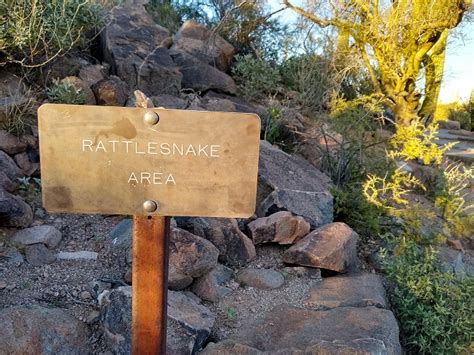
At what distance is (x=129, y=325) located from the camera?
238 centimetres

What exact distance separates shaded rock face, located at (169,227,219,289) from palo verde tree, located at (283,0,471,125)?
15.6 ft

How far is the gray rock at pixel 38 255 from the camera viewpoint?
2998 mm

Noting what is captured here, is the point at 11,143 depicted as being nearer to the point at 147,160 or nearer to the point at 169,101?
the point at 169,101

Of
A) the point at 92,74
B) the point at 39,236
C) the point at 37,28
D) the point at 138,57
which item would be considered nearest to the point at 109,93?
the point at 92,74

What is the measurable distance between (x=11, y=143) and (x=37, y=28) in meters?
1.29

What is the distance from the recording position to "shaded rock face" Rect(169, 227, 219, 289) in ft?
9.41

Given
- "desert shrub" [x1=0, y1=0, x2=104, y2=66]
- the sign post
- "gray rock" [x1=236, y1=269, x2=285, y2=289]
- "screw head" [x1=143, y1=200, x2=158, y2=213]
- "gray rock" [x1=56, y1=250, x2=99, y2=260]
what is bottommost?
"gray rock" [x1=236, y1=269, x2=285, y2=289]

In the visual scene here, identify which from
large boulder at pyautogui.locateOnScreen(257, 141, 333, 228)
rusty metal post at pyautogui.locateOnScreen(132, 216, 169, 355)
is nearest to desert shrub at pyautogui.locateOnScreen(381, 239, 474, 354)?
large boulder at pyautogui.locateOnScreen(257, 141, 333, 228)

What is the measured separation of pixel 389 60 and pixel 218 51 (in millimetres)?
2647

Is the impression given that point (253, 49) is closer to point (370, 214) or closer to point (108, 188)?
point (370, 214)

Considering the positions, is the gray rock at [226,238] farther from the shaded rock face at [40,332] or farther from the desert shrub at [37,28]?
the desert shrub at [37,28]

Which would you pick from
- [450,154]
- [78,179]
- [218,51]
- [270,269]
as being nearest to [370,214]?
[270,269]

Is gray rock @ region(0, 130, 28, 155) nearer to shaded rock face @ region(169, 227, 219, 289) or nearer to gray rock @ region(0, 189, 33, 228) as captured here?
gray rock @ region(0, 189, 33, 228)

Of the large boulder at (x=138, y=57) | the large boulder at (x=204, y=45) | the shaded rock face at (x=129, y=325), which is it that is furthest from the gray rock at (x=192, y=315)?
the large boulder at (x=204, y=45)
